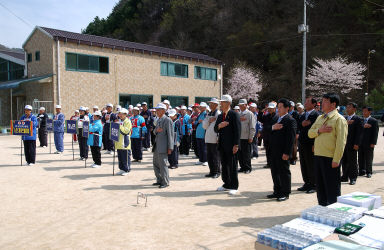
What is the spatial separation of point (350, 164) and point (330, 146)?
11.2ft

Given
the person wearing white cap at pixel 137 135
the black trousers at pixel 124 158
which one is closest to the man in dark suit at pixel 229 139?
the black trousers at pixel 124 158

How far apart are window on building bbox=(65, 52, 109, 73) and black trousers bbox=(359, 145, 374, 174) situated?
2326 cm

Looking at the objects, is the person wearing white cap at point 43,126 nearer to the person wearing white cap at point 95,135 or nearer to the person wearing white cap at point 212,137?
the person wearing white cap at point 95,135

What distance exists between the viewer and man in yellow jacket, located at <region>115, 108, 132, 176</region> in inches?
355

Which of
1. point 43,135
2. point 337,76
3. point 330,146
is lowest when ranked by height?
point 43,135

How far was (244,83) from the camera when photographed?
4522 cm

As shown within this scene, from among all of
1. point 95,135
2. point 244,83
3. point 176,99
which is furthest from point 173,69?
point 95,135

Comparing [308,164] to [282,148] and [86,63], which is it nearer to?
[282,148]

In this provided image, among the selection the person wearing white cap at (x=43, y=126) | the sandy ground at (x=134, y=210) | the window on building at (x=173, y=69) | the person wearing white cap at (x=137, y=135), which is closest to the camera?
the sandy ground at (x=134, y=210)

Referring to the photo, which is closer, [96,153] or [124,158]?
[124,158]

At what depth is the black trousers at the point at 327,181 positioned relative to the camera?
4988mm

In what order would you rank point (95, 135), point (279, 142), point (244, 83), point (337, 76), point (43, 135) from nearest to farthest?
point (279, 142)
point (95, 135)
point (43, 135)
point (337, 76)
point (244, 83)

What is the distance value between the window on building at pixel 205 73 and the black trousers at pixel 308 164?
29.9 metres

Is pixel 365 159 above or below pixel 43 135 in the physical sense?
below
